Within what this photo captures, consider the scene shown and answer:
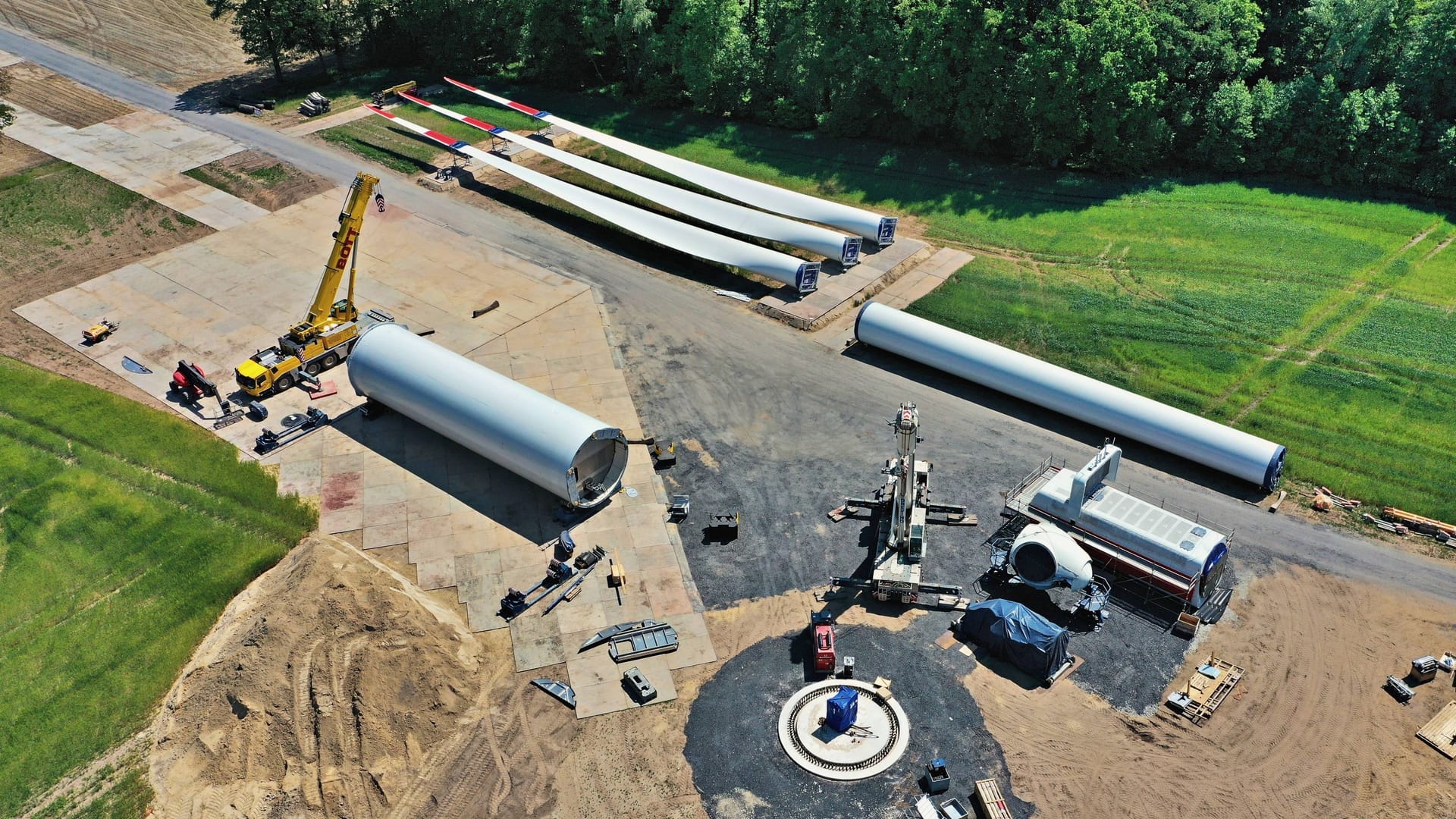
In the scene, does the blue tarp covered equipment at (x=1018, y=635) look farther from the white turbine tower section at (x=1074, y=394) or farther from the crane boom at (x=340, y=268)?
the crane boom at (x=340, y=268)

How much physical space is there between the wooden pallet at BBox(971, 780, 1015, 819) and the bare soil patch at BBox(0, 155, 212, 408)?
47.8m

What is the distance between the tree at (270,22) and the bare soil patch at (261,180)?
1674 centimetres

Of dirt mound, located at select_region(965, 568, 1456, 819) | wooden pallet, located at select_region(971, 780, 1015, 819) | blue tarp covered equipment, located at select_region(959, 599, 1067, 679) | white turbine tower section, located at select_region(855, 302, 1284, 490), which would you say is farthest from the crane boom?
wooden pallet, located at select_region(971, 780, 1015, 819)

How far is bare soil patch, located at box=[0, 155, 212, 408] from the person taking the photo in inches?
2203

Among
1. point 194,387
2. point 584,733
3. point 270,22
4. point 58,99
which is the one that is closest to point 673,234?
point 194,387

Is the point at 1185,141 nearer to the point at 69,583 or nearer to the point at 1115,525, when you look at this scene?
the point at 1115,525

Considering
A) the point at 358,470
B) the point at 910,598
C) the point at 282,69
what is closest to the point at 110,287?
the point at 358,470

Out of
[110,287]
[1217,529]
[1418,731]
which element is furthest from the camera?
[110,287]

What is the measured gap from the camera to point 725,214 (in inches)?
2630

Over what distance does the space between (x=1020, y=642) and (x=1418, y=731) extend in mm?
13430

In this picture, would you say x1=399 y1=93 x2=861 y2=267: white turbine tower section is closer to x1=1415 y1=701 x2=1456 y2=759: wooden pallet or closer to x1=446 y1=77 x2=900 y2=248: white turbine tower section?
x1=446 y1=77 x2=900 y2=248: white turbine tower section

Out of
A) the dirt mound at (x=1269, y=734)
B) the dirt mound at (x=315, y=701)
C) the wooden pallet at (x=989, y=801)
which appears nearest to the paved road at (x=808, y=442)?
the dirt mound at (x=1269, y=734)

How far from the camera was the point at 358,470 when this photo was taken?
46469 millimetres

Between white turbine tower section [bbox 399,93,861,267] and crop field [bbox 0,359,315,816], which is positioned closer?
crop field [bbox 0,359,315,816]
